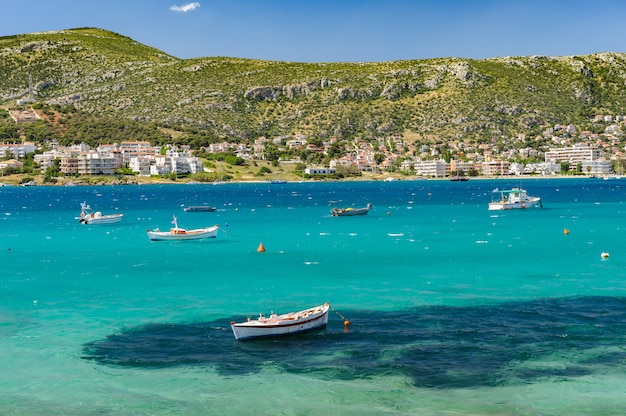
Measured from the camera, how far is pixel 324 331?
86.8 feet

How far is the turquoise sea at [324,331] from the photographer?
788 inches

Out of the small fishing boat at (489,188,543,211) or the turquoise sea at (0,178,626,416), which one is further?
the small fishing boat at (489,188,543,211)

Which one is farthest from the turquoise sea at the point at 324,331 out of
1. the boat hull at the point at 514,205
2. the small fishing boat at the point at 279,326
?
the boat hull at the point at 514,205

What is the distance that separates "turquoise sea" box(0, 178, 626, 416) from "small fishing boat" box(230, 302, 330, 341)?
1.14 feet

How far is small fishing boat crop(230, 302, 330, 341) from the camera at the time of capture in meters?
24.9

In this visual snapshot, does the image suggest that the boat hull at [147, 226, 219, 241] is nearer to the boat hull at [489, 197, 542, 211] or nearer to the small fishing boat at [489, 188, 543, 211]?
the boat hull at [489, 197, 542, 211]

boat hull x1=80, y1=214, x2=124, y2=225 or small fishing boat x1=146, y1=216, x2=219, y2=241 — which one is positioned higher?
boat hull x1=80, y1=214, x2=124, y2=225

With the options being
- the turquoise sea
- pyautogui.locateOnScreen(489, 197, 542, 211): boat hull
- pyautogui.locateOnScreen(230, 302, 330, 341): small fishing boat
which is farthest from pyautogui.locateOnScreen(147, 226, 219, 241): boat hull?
pyautogui.locateOnScreen(489, 197, 542, 211): boat hull

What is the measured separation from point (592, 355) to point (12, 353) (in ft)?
63.9

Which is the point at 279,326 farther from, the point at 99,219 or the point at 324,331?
the point at 99,219

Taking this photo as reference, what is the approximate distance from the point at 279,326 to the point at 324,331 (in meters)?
2.13

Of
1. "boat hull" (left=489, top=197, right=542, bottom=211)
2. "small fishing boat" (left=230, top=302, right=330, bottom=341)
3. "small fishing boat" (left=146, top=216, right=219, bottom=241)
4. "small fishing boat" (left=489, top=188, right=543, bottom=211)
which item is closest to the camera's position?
"small fishing boat" (left=230, top=302, right=330, bottom=341)

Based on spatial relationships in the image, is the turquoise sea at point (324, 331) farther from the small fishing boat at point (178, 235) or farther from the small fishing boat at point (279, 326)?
the small fishing boat at point (178, 235)

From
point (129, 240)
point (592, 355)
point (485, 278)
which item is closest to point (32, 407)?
point (592, 355)
